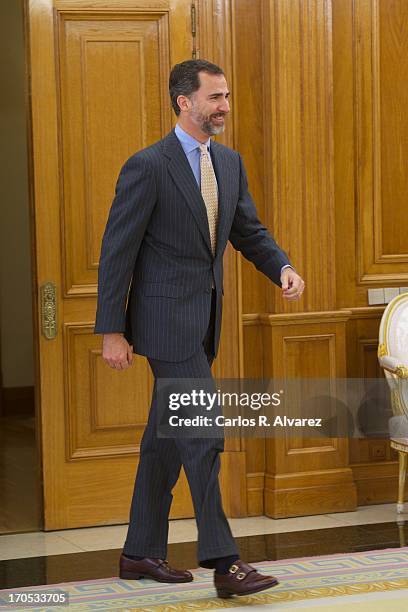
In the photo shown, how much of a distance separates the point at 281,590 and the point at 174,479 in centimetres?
51

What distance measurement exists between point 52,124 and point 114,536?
1725 mm

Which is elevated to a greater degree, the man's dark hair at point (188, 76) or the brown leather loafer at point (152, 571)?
the man's dark hair at point (188, 76)

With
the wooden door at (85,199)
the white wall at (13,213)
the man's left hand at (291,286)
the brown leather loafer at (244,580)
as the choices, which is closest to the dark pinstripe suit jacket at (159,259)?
the man's left hand at (291,286)

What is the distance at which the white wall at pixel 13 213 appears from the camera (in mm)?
8773

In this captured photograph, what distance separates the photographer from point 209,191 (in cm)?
399

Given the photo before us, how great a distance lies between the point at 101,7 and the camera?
5.04 m

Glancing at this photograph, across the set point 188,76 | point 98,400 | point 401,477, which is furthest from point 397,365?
point 188,76

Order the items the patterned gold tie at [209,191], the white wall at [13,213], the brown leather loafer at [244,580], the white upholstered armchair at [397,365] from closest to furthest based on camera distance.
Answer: the brown leather loafer at [244,580], the patterned gold tie at [209,191], the white upholstered armchair at [397,365], the white wall at [13,213]

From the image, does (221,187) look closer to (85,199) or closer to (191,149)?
(191,149)

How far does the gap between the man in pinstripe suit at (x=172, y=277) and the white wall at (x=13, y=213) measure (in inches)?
196

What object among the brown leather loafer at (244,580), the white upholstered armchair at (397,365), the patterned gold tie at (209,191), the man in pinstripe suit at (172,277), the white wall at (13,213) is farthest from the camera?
the white wall at (13,213)

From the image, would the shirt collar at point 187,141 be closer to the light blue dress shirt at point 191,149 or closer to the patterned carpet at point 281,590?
the light blue dress shirt at point 191,149

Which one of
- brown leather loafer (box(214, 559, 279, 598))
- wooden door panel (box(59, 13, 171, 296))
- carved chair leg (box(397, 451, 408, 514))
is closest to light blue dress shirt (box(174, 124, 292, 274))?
wooden door panel (box(59, 13, 171, 296))

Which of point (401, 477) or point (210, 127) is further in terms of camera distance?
point (401, 477)
